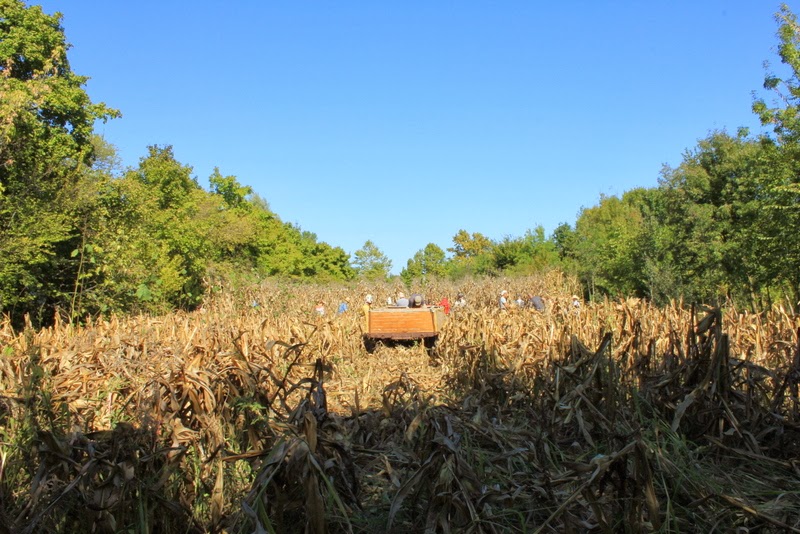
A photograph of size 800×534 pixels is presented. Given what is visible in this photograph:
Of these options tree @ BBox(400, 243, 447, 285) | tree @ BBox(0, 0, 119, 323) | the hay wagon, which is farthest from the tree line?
tree @ BBox(400, 243, 447, 285)

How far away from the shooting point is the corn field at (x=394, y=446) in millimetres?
2744

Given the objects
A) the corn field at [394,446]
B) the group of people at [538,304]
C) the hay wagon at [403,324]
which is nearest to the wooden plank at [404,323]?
the hay wagon at [403,324]

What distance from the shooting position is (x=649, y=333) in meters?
7.59

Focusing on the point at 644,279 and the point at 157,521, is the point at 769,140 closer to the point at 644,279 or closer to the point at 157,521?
the point at 644,279

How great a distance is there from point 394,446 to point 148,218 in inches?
602

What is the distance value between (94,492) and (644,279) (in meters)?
23.3

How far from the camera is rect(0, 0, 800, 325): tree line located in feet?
42.9

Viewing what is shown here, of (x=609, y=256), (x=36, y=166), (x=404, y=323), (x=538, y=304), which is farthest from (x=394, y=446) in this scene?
(x=609, y=256)

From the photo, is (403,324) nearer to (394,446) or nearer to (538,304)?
(538,304)

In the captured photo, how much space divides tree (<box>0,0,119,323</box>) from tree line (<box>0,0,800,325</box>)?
0.04m

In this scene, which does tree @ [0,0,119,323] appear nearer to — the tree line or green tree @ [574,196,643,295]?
the tree line

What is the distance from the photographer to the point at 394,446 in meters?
4.35

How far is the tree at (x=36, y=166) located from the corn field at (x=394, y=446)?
23.7ft

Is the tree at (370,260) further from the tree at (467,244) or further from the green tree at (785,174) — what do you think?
the green tree at (785,174)
